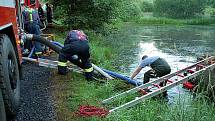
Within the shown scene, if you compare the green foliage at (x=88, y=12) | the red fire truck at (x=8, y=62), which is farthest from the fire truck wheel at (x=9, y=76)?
the green foliage at (x=88, y=12)

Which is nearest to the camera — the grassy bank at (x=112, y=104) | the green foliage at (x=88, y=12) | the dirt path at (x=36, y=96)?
the grassy bank at (x=112, y=104)

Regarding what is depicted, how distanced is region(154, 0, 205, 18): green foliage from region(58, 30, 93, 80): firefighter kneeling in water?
4565 centimetres

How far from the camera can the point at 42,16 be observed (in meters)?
18.8

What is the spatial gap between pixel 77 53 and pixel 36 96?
6.89ft

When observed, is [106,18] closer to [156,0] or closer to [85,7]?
[85,7]

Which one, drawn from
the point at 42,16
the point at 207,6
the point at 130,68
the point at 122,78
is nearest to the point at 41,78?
the point at 122,78

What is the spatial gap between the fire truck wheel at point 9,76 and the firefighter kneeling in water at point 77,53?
3.38m

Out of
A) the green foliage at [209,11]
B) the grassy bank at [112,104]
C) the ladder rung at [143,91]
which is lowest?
the ladder rung at [143,91]

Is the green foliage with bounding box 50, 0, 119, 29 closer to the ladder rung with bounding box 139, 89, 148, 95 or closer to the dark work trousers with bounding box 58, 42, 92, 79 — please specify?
the dark work trousers with bounding box 58, 42, 92, 79

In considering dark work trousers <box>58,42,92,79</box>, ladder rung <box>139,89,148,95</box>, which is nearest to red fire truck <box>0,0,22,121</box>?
dark work trousers <box>58,42,92,79</box>

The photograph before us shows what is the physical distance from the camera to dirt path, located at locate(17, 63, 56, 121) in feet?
20.9

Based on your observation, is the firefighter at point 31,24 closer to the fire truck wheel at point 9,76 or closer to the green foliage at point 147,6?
the fire truck wheel at point 9,76

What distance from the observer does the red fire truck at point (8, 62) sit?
4.94 metres

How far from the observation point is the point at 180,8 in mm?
54375
